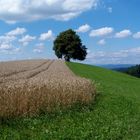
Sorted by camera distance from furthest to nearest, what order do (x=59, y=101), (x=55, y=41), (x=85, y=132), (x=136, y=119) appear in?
1. (x=55, y=41)
2. (x=59, y=101)
3. (x=136, y=119)
4. (x=85, y=132)

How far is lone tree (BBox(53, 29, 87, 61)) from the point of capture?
364 ft

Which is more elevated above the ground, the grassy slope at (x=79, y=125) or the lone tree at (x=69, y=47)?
the lone tree at (x=69, y=47)

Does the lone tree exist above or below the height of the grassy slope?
above

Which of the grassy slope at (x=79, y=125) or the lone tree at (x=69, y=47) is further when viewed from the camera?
the lone tree at (x=69, y=47)

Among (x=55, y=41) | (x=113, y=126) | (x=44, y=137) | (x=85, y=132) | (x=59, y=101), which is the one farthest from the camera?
(x=55, y=41)

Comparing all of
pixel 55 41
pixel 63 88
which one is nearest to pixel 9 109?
pixel 63 88

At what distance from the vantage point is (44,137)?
13.1 m

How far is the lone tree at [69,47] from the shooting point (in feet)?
364

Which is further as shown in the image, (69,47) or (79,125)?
(69,47)

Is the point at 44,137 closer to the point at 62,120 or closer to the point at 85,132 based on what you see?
the point at 85,132

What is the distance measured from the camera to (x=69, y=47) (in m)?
111

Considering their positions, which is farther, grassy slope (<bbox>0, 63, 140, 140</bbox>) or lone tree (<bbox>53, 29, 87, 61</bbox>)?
lone tree (<bbox>53, 29, 87, 61</bbox>)

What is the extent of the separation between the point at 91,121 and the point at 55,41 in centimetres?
9915

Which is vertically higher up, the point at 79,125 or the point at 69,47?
the point at 69,47
